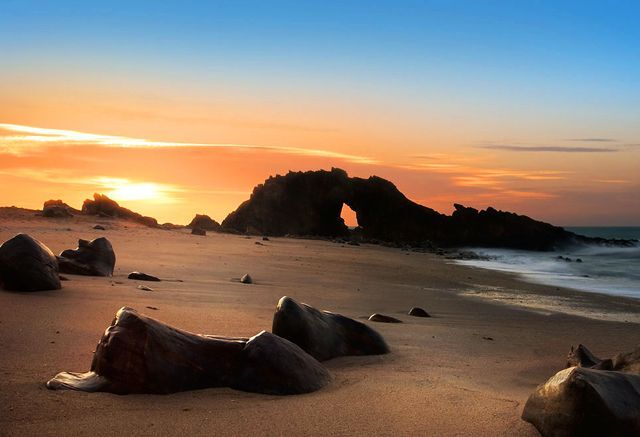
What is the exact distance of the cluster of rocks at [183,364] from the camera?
10.3ft

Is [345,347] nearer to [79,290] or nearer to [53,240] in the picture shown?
[79,290]

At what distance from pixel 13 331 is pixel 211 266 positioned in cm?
688

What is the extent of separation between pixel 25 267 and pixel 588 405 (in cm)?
489

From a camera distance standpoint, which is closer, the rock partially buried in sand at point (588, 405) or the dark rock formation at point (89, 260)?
the rock partially buried in sand at point (588, 405)

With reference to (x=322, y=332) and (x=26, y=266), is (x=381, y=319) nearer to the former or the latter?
(x=322, y=332)

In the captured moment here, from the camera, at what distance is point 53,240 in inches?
501

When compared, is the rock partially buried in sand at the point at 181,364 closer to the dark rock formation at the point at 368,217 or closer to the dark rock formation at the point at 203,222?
the dark rock formation at the point at 203,222

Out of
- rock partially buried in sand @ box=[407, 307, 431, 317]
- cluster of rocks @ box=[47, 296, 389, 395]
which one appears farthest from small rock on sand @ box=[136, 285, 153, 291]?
cluster of rocks @ box=[47, 296, 389, 395]

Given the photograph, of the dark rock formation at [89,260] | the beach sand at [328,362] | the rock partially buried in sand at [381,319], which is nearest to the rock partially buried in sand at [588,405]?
the beach sand at [328,362]

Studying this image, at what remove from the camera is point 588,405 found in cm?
270

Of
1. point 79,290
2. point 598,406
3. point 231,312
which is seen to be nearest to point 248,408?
point 598,406

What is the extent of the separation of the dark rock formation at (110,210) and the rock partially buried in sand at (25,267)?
17.3 m

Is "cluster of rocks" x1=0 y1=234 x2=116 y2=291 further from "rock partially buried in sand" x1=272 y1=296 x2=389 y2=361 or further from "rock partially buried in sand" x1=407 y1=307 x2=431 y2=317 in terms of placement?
"rock partially buried in sand" x1=407 y1=307 x2=431 y2=317

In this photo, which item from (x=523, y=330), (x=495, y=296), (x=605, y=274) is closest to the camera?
(x=523, y=330)
